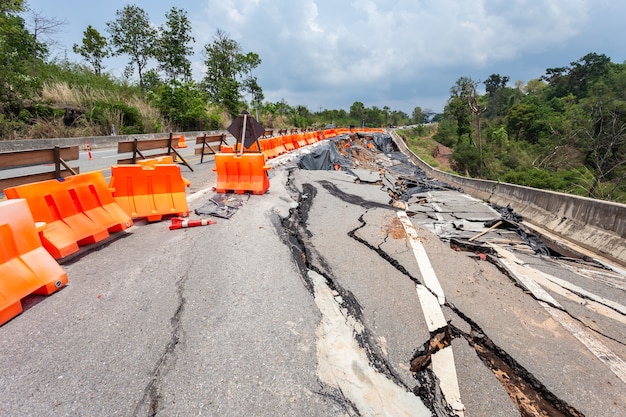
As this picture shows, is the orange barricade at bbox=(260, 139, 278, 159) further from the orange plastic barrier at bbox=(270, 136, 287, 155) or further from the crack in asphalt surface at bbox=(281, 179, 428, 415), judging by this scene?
the crack in asphalt surface at bbox=(281, 179, 428, 415)

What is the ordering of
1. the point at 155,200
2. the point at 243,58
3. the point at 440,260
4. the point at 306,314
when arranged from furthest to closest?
the point at 243,58 < the point at 155,200 < the point at 440,260 < the point at 306,314

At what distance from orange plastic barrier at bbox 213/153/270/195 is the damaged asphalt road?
95.0 inches

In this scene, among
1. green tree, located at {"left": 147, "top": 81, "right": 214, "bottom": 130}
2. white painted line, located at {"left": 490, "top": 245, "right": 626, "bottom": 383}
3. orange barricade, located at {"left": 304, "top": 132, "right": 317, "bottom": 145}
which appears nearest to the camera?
white painted line, located at {"left": 490, "top": 245, "right": 626, "bottom": 383}

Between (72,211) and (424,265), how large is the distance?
15.6 feet

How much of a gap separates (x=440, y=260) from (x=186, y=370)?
11.8ft

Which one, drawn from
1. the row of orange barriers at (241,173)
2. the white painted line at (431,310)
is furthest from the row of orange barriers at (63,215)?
the white painted line at (431,310)

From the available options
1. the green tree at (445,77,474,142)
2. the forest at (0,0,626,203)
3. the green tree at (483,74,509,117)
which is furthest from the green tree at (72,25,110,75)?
the green tree at (483,74,509,117)

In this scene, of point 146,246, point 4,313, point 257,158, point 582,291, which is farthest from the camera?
point 257,158

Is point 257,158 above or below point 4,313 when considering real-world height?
above

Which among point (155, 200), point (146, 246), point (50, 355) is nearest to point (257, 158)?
point (155, 200)

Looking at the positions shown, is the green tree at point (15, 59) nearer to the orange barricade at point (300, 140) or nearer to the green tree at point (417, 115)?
the orange barricade at point (300, 140)

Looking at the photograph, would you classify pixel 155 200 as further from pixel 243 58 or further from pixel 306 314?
pixel 243 58

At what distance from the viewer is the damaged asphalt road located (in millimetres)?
A: 1906

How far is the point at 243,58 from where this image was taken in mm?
47438
